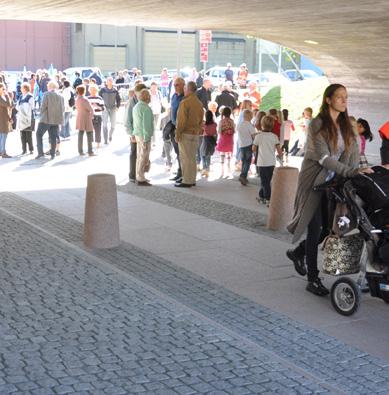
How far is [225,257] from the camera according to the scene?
959 centimetres

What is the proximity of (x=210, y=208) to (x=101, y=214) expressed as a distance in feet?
11.5

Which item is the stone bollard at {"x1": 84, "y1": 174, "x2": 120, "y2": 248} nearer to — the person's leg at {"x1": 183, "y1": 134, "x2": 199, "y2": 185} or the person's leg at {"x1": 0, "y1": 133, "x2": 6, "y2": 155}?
the person's leg at {"x1": 183, "y1": 134, "x2": 199, "y2": 185}

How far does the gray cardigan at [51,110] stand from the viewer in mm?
19703

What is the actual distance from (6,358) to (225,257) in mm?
4052

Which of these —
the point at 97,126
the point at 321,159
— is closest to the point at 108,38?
the point at 97,126

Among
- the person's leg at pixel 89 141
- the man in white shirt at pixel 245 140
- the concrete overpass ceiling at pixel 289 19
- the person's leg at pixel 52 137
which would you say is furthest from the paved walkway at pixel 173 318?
the person's leg at pixel 89 141

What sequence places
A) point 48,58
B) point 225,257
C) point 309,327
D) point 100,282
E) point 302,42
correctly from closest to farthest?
point 309,327 < point 100,282 < point 225,257 < point 302,42 < point 48,58

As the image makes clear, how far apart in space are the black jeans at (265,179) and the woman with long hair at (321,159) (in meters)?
5.71

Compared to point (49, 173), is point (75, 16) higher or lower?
higher

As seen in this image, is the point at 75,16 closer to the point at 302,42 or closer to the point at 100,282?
the point at 302,42

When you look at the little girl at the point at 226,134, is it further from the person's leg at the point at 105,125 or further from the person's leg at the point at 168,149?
the person's leg at the point at 105,125

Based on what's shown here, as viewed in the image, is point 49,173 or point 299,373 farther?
point 49,173

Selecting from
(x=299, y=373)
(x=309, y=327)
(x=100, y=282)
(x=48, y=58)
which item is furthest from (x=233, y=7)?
(x=48, y=58)

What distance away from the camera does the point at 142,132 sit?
611 inches
